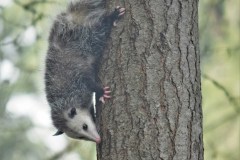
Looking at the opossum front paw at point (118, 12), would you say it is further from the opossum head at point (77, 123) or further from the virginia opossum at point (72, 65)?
the opossum head at point (77, 123)

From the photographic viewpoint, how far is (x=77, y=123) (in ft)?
10.3

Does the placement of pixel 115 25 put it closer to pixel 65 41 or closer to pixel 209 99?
pixel 65 41

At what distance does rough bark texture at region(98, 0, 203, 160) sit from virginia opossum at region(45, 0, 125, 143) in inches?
18.7

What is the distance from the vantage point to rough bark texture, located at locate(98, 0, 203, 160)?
2.47 metres

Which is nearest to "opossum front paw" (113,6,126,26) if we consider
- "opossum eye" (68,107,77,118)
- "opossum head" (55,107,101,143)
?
"opossum head" (55,107,101,143)

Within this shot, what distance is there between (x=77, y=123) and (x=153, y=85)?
746mm

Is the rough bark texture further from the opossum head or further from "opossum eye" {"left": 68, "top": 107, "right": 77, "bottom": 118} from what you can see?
"opossum eye" {"left": 68, "top": 107, "right": 77, "bottom": 118}

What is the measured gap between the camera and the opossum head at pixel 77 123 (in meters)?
3.02

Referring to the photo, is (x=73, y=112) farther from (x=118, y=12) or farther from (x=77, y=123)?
(x=118, y=12)

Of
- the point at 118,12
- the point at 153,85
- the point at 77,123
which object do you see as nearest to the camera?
the point at 153,85

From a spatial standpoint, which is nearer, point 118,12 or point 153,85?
point 153,85

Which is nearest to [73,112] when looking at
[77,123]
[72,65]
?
[77,123]

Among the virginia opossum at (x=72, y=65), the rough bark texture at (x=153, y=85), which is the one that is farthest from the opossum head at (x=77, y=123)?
the rough bark texture at (x=153, y=85)

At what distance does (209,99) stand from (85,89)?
1.80m
